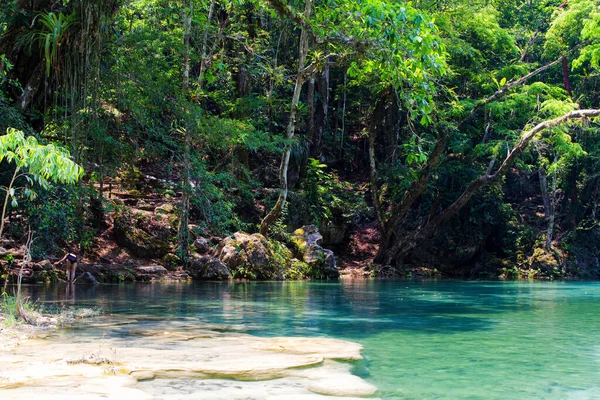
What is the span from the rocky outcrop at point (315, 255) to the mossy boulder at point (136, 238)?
4.89m

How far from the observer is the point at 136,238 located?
18.2 meters

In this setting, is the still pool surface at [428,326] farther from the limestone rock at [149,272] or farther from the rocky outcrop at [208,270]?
the rocky outcrop at [208,270]

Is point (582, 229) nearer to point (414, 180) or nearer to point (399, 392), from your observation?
point (414, 180)

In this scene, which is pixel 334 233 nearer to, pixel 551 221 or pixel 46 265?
pixel 551 221

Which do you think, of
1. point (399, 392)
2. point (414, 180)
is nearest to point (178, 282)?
point (414, 180)

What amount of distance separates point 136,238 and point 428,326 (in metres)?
12.1

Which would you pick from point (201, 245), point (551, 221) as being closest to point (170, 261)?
point (201, 245)

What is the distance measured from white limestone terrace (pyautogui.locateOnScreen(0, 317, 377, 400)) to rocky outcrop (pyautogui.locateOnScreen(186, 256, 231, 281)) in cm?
1137

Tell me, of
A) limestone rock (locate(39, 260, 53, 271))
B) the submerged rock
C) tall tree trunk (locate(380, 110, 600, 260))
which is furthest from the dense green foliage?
the submerged rock

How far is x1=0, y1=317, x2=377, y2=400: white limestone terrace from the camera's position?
401 cm

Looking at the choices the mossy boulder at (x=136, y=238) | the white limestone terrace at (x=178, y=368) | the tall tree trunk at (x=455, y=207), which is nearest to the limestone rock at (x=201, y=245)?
the mossy boulder at (x=136, y=238)

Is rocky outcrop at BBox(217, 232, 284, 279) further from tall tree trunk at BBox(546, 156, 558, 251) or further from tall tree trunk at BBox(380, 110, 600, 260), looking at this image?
tall tree trunk at BBox(546, 156, 558, 251)

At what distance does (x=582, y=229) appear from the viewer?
2628cm

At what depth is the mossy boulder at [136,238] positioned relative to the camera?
18.1 meters
